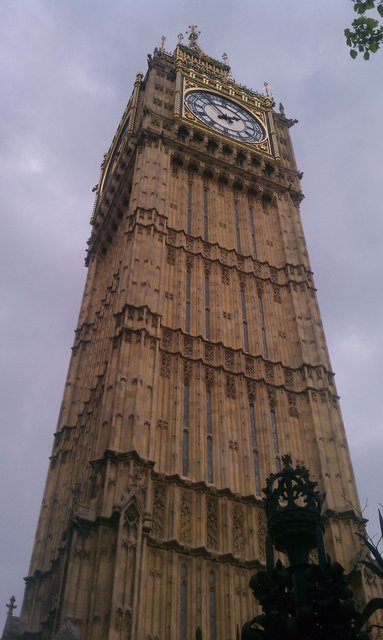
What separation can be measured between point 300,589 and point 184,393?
54.3ft

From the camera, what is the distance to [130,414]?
19750mm

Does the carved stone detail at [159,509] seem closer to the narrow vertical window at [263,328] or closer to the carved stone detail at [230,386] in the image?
the carved stone detail at [230,386]

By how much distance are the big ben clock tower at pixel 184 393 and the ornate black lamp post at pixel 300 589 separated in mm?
2915

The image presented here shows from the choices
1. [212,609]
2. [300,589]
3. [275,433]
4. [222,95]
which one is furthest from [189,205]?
[300,589]

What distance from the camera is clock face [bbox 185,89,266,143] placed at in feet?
119

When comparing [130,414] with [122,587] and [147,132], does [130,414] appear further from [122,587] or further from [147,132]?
[147,132]

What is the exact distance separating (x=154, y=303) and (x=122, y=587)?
10926 mm

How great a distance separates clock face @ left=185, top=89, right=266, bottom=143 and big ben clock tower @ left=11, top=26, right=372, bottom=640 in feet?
0.42

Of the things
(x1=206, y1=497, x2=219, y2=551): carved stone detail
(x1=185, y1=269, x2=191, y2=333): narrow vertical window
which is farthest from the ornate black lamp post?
(x1=185, y1=269, x2=191, y2=333): narrow vertical window

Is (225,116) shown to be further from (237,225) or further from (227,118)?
(237,225)

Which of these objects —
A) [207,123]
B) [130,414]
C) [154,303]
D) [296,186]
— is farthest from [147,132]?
[130,414]

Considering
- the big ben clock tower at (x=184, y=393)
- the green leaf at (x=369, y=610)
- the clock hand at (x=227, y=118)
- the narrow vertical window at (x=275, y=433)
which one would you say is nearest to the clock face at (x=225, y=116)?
the clock hand at (x=227, y=118)

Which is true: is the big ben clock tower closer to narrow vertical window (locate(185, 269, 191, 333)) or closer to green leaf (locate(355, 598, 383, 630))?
narrow vertical window (locate(185, 269, 191, 333))

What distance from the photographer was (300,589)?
5816mm
